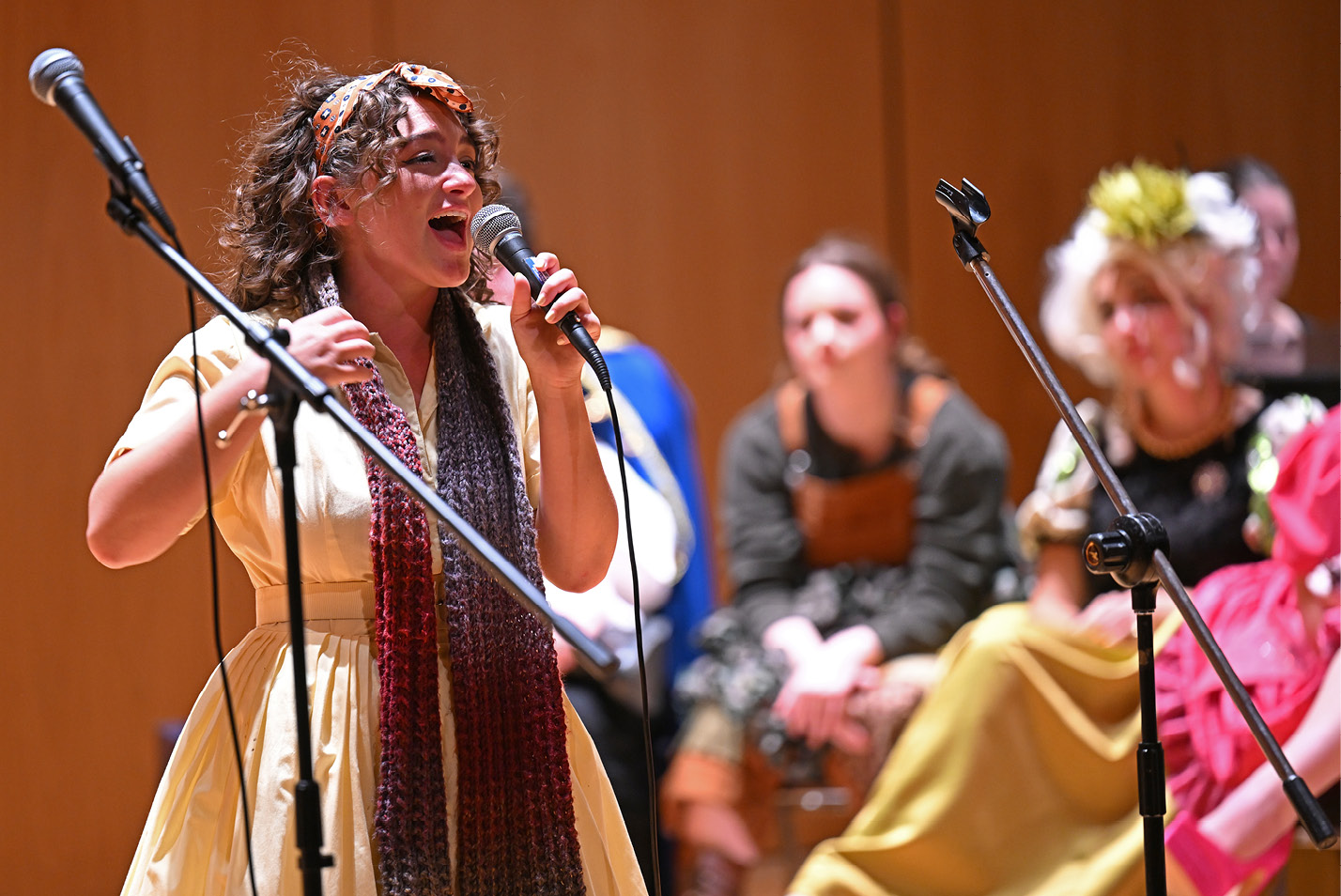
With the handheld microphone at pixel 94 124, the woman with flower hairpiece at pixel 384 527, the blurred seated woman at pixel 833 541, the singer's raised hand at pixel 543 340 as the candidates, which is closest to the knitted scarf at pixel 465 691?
the woman with flower hairpiece at pixel 384 527

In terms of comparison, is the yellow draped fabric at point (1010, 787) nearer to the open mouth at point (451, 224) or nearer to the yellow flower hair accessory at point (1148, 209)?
the yellow flower hair accessory at point (1148, 209)

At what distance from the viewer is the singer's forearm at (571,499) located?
165 centimetres

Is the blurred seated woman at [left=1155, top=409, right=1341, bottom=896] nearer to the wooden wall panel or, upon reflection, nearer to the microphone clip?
the microphone clip

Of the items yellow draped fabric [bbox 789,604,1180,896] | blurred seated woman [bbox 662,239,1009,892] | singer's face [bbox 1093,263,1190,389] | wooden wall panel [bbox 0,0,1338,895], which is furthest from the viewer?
wooden wall panel [bbox 0,0,1338,895]

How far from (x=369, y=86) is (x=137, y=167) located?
379 millimetres

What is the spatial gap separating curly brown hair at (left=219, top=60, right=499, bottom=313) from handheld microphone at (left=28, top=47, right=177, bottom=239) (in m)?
0.31

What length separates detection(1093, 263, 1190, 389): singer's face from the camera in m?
3.15

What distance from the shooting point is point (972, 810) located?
2691mm

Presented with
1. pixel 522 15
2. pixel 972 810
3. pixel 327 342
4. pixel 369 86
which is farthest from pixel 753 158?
pixel 327 342

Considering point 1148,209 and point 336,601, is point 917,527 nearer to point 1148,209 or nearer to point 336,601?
point 1148,209

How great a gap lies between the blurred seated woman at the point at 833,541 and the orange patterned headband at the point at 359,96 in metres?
1.91

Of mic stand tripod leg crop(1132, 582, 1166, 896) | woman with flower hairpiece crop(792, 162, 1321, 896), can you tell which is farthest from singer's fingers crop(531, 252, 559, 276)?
woman with flower hairpiece crop(792, 162, 1321, 896)

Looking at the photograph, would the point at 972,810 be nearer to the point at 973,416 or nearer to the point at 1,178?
the point at 973,416

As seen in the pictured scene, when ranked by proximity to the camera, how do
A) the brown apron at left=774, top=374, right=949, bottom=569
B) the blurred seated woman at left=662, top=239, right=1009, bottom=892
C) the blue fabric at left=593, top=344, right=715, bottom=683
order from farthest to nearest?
the blue fabric at left=593, top=344, right=715, bottom=683 < the brown apron at left=774, top=374, right=949, bottom=569 < the blurred seated woman at left=662, top=239, right=1009, bottom=892
